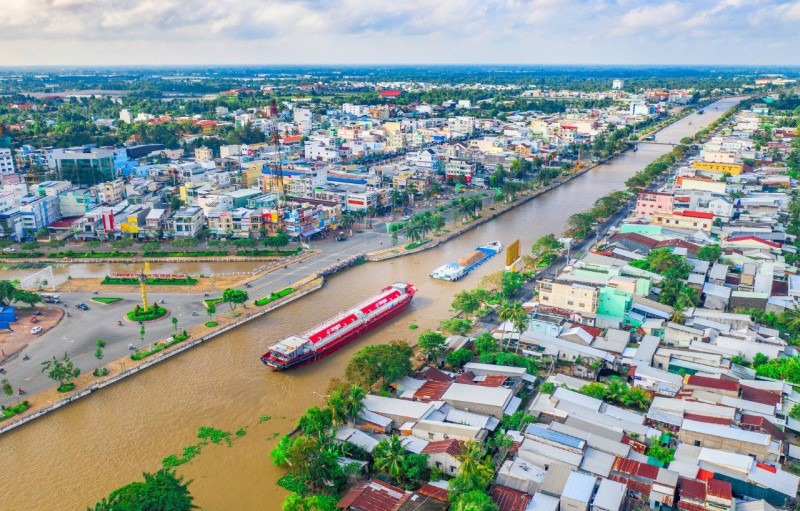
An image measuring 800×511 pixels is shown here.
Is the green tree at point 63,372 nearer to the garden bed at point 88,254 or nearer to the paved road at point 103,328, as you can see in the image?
the paved road at point 103,328

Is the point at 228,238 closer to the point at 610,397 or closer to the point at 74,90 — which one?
the point at 610,397

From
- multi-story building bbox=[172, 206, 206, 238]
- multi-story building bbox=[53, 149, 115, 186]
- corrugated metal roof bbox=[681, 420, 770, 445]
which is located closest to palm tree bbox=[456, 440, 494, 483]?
corrugated metal roof bbox=[681, 420, 770, 445]

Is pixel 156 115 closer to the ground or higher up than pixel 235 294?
higher up

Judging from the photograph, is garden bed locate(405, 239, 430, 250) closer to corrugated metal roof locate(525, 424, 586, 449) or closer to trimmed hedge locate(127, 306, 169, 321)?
trimmed hedge locate(127, 306, 169, 321)

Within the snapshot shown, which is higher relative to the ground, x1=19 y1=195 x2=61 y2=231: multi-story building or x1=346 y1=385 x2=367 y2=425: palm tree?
x1=19 y1=195 x2=61 y2=231: multi-story building

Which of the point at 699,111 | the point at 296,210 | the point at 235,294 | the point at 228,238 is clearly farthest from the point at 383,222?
the point at 699,111

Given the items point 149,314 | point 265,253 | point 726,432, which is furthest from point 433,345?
point 265,253

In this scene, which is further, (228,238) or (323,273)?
(228,238)
